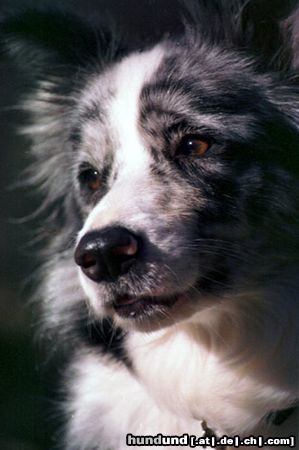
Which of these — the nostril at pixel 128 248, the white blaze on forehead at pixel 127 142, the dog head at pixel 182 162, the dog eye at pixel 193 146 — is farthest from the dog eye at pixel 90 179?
the nostril at pixel 128 248

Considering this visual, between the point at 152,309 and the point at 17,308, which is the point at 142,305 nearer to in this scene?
the point at 152,309

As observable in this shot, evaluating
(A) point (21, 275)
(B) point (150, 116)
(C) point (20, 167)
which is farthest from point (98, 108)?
(A) point (21, 275)

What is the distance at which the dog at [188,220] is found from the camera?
1424 mm

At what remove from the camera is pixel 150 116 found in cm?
155

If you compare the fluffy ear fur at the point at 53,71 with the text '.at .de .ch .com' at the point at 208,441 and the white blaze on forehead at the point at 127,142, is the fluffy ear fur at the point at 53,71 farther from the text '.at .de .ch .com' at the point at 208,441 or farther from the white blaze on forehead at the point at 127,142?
the text '.at .de .ch .com' at the point at 208,441

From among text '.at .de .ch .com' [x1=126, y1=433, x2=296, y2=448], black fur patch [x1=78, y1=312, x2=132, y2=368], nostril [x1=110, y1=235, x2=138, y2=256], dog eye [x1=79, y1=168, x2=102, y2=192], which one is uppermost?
dog eye [x1=79, y1=168, x2=102, y2=192]

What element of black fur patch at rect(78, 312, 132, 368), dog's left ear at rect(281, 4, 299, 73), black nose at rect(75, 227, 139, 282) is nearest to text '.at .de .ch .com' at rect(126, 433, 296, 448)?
black fur patch at rect(78, 312, 132, 368)

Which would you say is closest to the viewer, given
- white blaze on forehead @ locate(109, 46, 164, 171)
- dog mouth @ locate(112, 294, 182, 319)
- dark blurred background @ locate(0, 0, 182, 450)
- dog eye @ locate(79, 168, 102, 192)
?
dog mouth @ locate(112, 294, 182, 319)

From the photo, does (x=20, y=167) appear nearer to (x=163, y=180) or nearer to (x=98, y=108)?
(x=98, y=108)

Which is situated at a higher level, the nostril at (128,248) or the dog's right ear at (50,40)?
the dog's right ear at (50,40)

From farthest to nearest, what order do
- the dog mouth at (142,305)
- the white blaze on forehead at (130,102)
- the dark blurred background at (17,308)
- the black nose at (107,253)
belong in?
the dark blurred background at (17,308) < the white blaze on forehead at (130,102) < the dog mouth at (142,305) < the black nose at (107,253)

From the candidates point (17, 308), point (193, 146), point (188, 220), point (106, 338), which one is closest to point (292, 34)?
point (193, 146)

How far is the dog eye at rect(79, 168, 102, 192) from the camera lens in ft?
5.47

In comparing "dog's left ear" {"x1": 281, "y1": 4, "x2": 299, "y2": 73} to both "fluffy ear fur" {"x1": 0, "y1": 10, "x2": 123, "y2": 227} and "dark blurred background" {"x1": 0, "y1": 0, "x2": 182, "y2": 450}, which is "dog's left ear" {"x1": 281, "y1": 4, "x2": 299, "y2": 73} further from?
"dark blurred background" {"x1": 0, "y1": 0, "x2": 182, "y2": 450}
